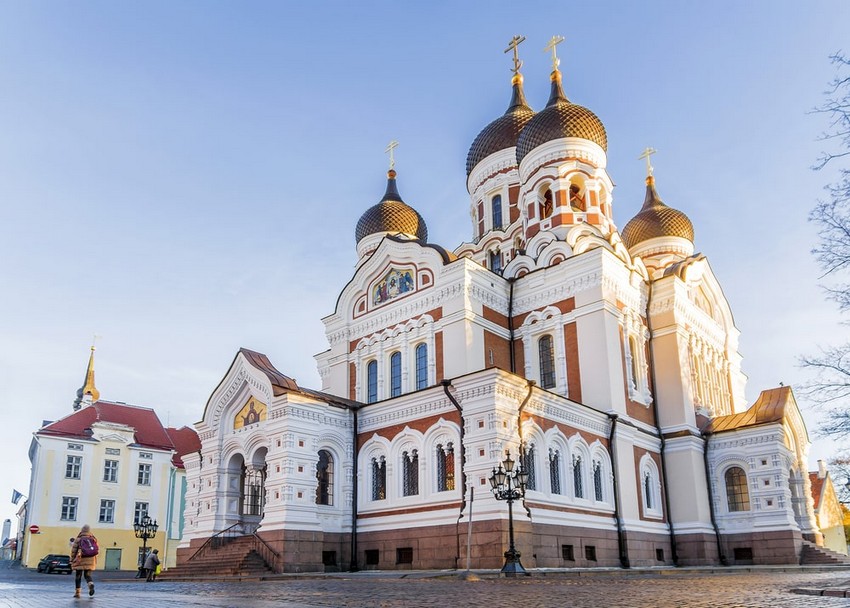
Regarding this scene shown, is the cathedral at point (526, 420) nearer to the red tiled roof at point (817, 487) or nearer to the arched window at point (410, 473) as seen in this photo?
the arched window at point (410, 473)

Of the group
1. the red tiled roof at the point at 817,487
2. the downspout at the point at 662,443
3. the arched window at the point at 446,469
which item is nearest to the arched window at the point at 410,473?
the arched window at the point at 446,469

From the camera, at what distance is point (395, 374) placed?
25609 millimetres

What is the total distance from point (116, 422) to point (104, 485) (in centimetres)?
373

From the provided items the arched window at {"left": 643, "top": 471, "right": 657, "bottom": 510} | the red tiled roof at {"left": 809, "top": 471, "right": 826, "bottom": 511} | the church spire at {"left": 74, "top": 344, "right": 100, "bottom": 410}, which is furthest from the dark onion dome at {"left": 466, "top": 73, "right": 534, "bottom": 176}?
the church spire at {"left": 74, "top": 344, "right": 100, "bottom": 410}

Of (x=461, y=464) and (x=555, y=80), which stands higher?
(x=555, y=80)

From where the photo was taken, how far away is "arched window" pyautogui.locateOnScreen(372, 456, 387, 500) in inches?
835

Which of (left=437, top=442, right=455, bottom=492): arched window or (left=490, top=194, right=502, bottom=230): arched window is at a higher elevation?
(left=490, top=194, right=502, bottom=230): arched window

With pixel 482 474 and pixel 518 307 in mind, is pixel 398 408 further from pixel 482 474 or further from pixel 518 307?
pixel 518 307

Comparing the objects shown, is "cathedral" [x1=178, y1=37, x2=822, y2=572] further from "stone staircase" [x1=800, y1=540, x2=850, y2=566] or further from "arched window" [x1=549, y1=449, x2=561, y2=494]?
"stone staircase" [x1=800, y1=540, x2=850, y2=566]

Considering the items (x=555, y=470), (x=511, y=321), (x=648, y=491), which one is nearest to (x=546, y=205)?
(x=511, y=321)

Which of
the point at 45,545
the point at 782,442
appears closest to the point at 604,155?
the point at 782,442

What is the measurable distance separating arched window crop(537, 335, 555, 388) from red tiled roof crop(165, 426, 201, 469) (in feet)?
81.7

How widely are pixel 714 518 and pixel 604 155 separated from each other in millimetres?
13689

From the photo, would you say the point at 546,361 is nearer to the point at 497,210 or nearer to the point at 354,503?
the point at 354,503
